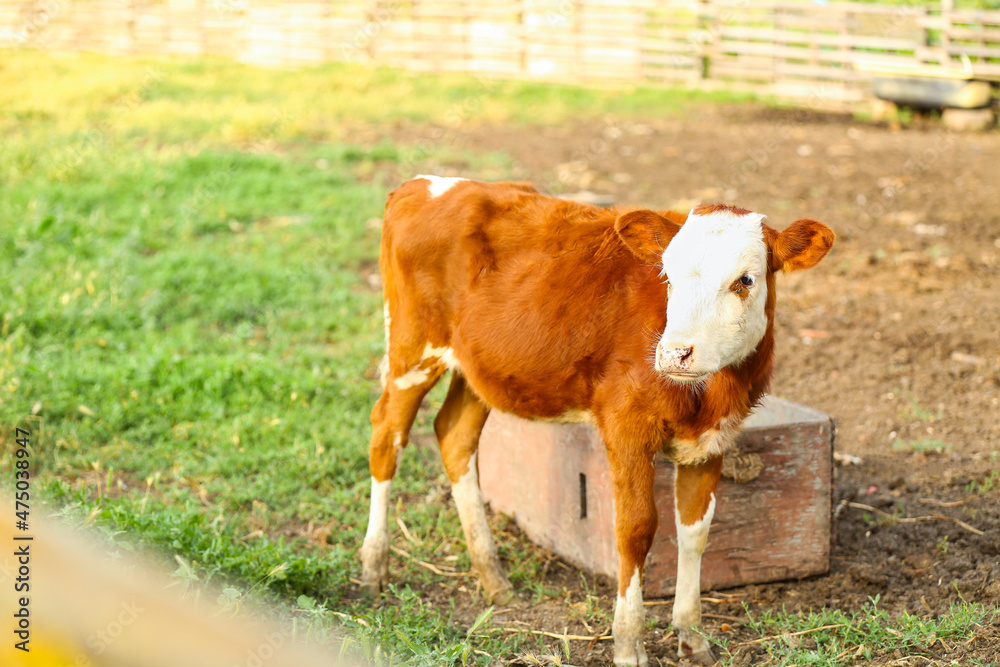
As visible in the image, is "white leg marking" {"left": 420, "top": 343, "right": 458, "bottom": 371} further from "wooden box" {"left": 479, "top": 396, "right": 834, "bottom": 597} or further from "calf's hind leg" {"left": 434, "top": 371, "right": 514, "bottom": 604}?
"wooden box" {"left": 479, "top": 396, "right": 834, "bottom": 597}

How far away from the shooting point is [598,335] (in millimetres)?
3451

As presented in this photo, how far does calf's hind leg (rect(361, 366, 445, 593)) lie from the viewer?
4.07 meters

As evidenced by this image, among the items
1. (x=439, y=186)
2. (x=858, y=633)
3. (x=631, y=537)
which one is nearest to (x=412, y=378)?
(x=439, y=186)

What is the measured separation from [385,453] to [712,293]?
179 cm

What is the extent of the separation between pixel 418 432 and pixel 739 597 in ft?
7.62

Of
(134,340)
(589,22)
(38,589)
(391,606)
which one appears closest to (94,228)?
(134,340)

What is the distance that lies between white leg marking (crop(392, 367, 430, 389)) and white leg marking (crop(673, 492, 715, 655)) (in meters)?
1.22

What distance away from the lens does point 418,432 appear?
222 inches

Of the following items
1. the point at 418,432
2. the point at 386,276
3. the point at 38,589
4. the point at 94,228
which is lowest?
the point at 418,432

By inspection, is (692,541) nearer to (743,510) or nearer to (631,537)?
(631,537)

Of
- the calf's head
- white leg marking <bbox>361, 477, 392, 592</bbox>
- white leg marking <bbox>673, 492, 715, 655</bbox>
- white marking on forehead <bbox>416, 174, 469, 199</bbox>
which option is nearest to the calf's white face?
the calf's head

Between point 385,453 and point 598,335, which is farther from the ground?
point 598,335

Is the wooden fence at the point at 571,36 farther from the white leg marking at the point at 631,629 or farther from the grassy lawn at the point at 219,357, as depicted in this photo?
the white leg marking at the point at 631,629

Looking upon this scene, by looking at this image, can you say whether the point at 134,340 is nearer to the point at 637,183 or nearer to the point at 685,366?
the point at 685,366
